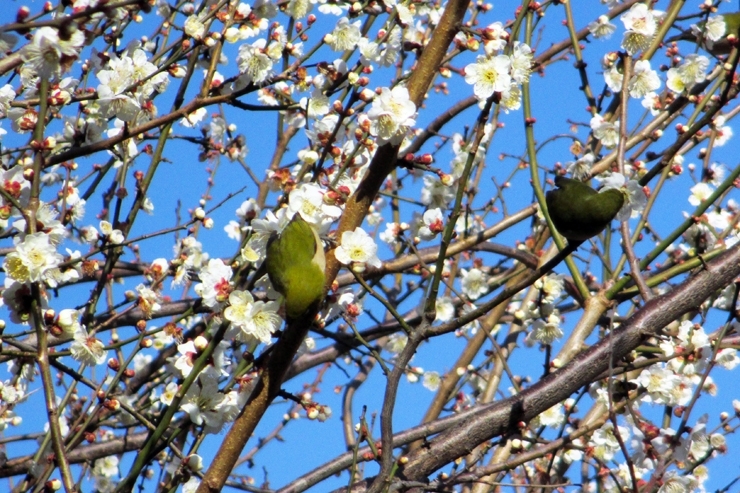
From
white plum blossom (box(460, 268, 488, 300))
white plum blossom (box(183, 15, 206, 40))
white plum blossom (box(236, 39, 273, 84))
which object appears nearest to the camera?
white plum blossom (box(183, 15, 206, 40))

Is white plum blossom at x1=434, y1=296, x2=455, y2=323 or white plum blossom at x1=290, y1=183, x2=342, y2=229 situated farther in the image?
white plum blossom at x1=434, y1=296, x2=455, y2=323

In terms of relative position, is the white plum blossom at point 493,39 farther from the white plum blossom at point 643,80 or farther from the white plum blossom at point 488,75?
the white plum blossom at point 643,80

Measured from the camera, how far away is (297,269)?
206 centimetres

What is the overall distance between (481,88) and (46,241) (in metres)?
1.34

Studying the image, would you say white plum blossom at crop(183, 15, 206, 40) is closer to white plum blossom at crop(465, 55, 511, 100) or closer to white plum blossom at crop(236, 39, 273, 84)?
white plum blossom at crop(236, 39, 273, 84)

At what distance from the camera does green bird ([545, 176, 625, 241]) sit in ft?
5.57

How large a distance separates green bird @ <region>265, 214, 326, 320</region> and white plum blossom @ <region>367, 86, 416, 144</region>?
372 mm

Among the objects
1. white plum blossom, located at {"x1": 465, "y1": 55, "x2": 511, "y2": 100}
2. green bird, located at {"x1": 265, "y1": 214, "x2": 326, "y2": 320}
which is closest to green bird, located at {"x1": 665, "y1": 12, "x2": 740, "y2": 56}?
white plum blossom, located at {"x1": 465, "y1": 55, "x2": 511, "y2": 100}

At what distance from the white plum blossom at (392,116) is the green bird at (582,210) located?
67 cm

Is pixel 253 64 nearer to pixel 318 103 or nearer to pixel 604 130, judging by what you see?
pixel 318 103

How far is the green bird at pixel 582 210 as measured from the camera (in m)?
1.70

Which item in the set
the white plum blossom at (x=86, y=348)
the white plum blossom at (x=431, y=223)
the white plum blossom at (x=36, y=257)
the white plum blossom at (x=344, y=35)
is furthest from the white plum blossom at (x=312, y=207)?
the white plum blossom at (x=431, y=223)

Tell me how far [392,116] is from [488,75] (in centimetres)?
36

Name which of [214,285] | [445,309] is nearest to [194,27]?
[214,285]
